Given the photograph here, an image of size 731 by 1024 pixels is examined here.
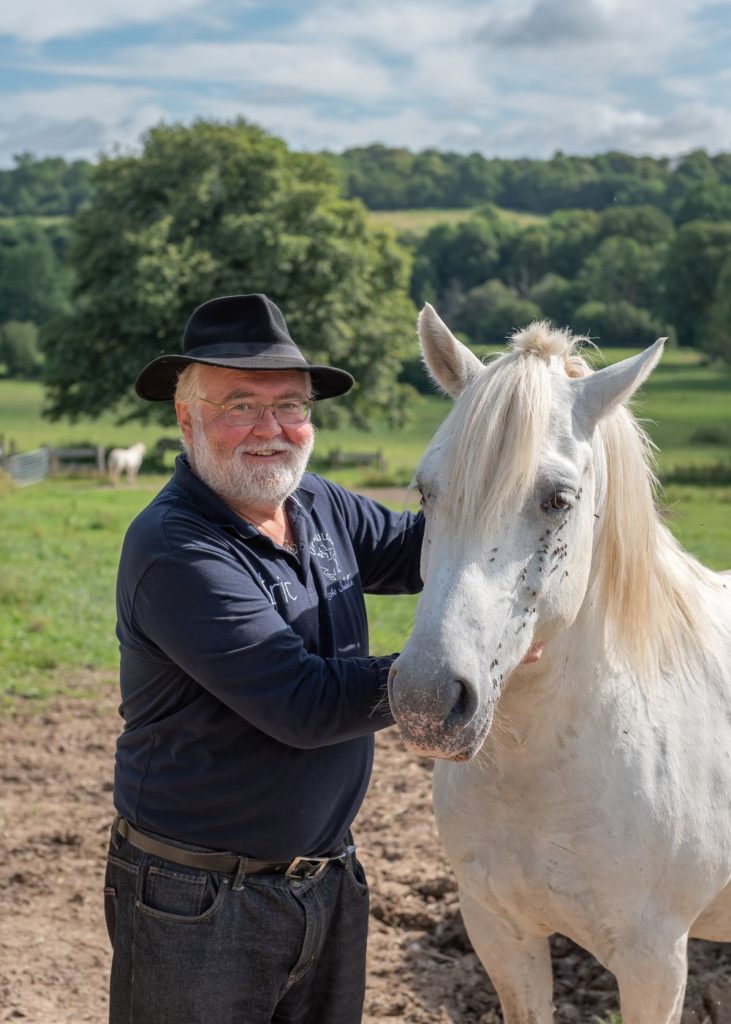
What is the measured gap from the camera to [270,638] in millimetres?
2344

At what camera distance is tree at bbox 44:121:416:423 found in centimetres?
2941

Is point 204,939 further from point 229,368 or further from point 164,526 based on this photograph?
point 229,368

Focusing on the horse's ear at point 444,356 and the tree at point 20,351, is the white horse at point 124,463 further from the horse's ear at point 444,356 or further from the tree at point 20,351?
the tree at point 20,351

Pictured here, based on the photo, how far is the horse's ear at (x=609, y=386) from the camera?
2211mm

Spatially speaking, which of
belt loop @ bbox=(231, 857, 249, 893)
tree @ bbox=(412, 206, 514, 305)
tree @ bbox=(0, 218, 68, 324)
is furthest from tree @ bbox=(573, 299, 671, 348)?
belt loop @ bbox=(231, 857, 249, 893)

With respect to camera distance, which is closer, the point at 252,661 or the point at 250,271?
the point at 252,661

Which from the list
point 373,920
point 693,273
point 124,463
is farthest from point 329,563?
point 693,273

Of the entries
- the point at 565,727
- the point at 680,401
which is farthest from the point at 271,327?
the point at 680,401

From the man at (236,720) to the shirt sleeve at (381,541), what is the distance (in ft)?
1.06

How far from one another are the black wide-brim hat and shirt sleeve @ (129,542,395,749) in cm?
50

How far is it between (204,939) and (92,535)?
1258cm

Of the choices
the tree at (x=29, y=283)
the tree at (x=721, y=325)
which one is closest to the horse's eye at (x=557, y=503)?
the tree at (x=721, y=325)

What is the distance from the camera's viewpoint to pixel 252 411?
2627 millimetres

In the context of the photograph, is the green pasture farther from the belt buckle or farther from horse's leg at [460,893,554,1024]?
the belt buckle
